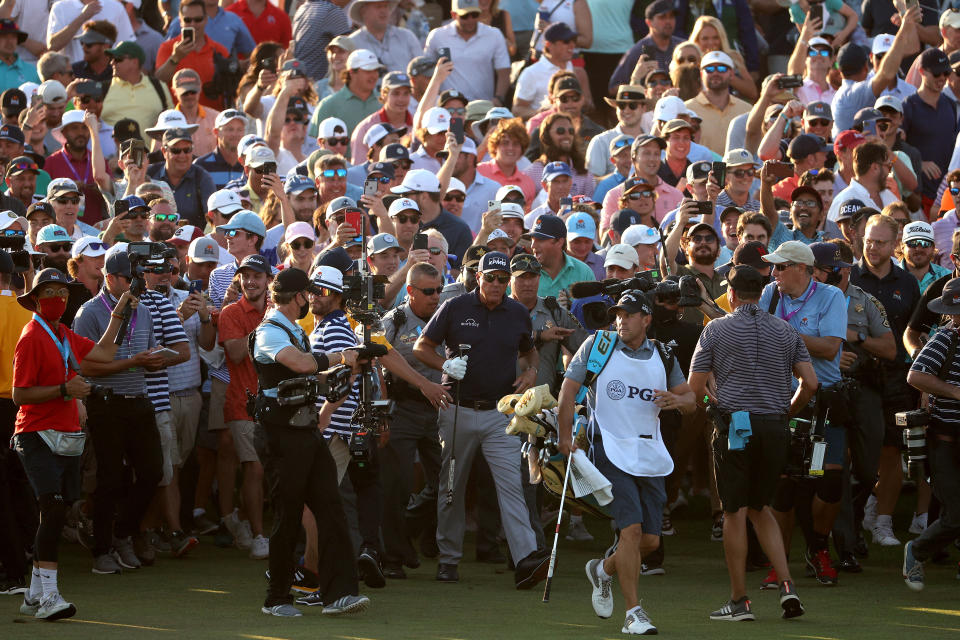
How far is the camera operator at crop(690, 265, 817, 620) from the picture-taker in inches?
376

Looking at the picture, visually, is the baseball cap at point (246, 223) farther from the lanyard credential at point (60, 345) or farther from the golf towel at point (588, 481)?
the golf towel at point (588, 481)

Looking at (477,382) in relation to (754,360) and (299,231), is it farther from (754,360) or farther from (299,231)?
(299,231)

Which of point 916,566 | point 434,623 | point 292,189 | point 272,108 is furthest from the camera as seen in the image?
point 272,108

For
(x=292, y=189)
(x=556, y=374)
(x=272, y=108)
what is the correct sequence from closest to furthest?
1. (x=556, y=374)
2. (x=292, y=189)
3. (x=272, y=108)

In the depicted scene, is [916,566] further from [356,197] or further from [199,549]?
[356,197]

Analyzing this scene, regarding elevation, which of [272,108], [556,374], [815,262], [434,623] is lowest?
[434,623]

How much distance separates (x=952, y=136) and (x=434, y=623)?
970cm

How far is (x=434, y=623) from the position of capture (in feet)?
30.9

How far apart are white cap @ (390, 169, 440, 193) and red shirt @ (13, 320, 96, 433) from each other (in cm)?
474

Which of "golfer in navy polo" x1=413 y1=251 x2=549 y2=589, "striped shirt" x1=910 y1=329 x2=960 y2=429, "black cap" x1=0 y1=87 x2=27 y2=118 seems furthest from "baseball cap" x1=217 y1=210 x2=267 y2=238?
"striped shirt" x1=910 y1=329 x2=960 y2=429

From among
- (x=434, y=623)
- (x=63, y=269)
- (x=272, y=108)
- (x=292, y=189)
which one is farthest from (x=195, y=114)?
(x=434, y=623)

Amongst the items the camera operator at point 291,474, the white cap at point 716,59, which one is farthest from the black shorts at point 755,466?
the white cap at point 716,59

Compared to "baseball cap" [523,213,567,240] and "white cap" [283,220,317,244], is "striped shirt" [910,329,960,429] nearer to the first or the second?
"baseball cap" [523,213,567,240]

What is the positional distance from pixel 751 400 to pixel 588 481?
45.6 inches
